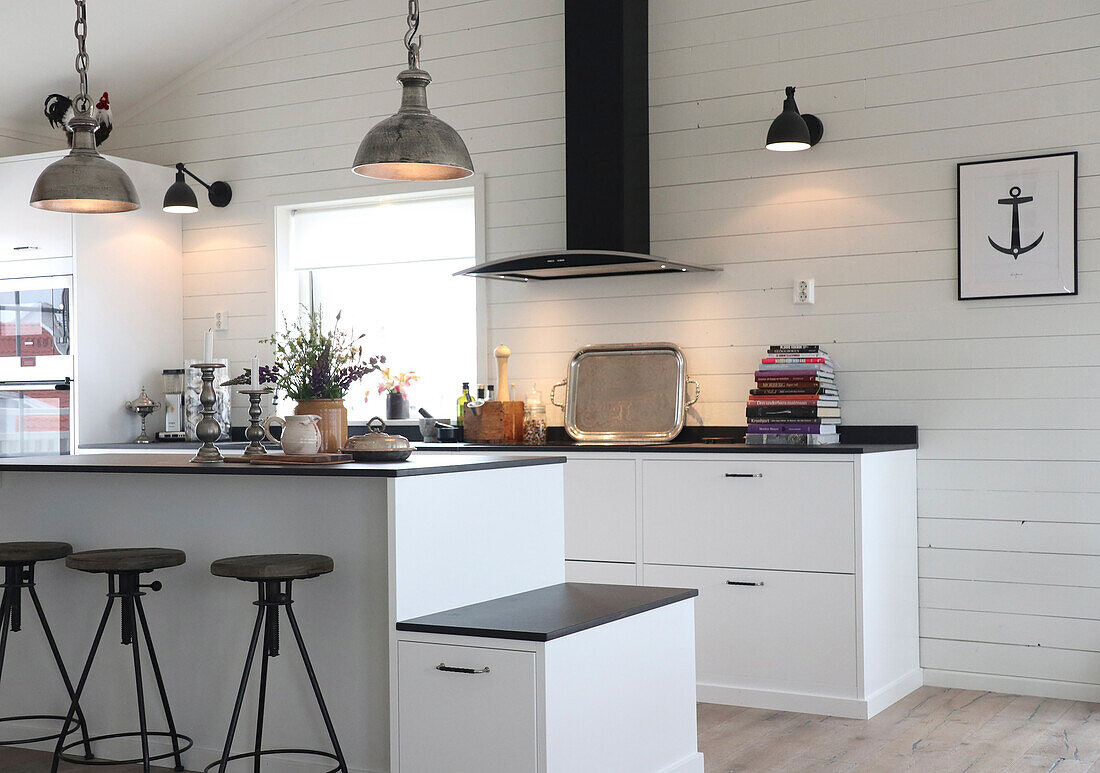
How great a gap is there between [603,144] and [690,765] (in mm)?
2499

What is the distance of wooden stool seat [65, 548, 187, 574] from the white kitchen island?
6.4 inches

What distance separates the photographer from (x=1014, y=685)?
168 inches

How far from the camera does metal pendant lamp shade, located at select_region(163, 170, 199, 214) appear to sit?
5.57 m

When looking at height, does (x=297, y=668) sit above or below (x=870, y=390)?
below

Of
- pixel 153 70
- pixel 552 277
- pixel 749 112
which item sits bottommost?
pixel 552 277

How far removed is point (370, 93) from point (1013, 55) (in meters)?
2.80

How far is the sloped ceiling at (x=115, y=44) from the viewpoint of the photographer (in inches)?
208

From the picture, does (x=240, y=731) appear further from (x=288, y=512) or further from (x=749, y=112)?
(x=749, y=112)

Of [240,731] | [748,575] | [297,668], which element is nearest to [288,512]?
[297,668]

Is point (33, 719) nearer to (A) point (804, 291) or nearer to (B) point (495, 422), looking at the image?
(B) point (495, 422)

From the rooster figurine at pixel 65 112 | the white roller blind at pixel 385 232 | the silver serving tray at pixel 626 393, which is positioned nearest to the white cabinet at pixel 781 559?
the silver serving tray at pixel 626 393

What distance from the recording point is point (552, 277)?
16.8 ft

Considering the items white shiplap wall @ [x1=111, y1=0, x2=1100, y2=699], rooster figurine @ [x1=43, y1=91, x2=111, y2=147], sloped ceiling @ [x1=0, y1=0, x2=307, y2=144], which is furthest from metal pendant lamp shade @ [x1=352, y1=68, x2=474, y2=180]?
rooster figurine @ [x1=43, y1=91, x2=111, y2=147]

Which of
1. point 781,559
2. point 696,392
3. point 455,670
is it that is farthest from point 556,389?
point 455,670
